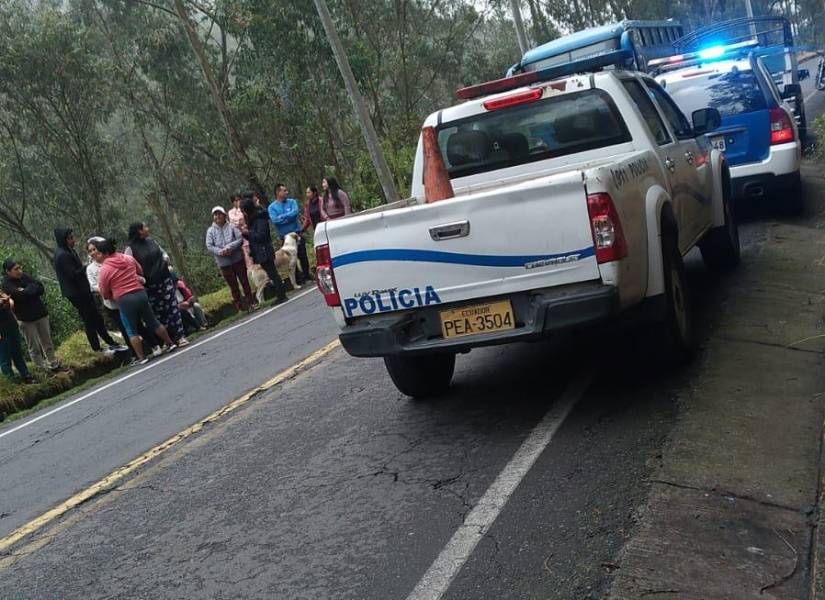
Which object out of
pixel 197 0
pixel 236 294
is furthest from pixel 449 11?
pixel 236 294

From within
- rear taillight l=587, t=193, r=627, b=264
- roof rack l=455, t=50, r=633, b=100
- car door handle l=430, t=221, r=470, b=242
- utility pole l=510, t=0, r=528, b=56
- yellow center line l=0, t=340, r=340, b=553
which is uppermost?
utility pole l=510, t=0, r=528, b=56

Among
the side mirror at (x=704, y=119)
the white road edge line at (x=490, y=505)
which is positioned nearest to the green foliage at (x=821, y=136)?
the side mirror at (x=704, y=119)

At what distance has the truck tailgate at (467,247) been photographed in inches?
202

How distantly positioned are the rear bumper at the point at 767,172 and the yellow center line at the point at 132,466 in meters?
5.24

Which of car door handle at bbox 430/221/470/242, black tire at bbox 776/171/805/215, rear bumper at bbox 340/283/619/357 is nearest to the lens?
rear bumper at bbox 340/283/619/357

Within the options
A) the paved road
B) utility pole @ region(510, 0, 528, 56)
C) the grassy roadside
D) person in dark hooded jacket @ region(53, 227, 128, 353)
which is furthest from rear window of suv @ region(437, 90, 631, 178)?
utility pole @ region(510, 0, 528, 56)

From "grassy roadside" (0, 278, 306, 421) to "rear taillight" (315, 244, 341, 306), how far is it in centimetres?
628

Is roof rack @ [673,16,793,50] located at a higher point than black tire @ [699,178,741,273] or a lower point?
higher

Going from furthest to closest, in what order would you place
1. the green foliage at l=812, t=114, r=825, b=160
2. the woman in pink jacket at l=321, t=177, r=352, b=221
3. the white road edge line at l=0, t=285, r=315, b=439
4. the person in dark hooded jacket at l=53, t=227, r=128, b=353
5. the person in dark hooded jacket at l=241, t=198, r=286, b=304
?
the woman in pink jacket at l=321, t=177, r=352, b=221 < the person in dark hooded jacket at l=241, t=198, r=286, b=304 < the green foliage at l=812, t=114, r=825, b=160 < the person in dark hooded jacket at l=53, t=227, r=128, b=353 < the white road edge line at l=0, t=285, r=315, b=439

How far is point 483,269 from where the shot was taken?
5367 mm

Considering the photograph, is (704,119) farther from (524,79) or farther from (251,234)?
(251,234)

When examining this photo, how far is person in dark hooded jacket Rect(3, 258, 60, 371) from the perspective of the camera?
12.0 meters

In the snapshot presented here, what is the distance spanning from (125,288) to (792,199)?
322 inches

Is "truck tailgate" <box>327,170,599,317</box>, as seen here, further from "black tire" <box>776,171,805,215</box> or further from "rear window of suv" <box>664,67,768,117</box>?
"black tire" <box>776,171,805,215</box>
